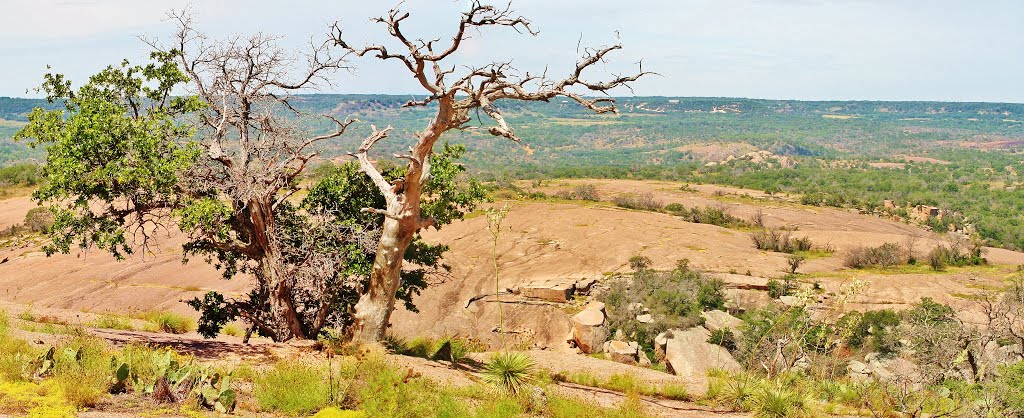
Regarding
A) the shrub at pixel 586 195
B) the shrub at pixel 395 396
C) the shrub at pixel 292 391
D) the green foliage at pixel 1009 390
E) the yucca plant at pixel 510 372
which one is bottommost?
the shrub at pixel 586 195

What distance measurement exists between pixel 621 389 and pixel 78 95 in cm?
1071

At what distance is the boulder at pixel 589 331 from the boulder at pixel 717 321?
139 inches

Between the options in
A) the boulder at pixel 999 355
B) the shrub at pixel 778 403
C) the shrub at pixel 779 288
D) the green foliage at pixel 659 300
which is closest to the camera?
the shrub at pixel 778 403

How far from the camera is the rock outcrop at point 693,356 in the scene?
1948 cm

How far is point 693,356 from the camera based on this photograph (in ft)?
65.7

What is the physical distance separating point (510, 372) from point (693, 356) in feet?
35.8

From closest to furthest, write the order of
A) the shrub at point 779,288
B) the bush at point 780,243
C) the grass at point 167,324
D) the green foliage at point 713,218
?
the grass at point 167,324, the shrub at point 779,288, the bush at point 780,243, the green foliage at point 713,218

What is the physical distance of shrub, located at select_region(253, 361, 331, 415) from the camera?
28.3 ft

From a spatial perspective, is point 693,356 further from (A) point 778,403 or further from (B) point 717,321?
(A) point 778,403

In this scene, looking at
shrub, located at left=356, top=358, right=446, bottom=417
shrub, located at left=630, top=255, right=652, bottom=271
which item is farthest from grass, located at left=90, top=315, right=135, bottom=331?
shrub, located at left=630, top=255, right=652, bottom=271

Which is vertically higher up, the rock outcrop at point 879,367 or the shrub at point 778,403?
the shrub at point 778,403

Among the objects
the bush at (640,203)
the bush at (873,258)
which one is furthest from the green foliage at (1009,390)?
the bush at (640,203)

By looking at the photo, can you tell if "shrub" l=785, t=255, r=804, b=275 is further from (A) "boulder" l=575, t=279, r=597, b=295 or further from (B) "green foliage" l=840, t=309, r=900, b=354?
(A) "boulder" l=575, t=279, r=597, b=295

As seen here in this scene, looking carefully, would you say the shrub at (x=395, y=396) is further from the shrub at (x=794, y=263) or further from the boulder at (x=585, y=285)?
the shrub at (x=794, y=263)
